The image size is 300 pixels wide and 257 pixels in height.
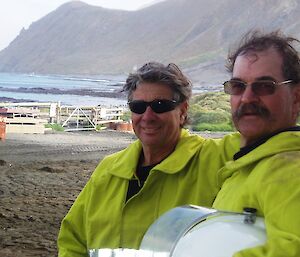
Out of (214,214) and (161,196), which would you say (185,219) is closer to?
(214,214)

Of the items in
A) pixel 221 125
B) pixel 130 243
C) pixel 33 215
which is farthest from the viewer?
pixel 221 125

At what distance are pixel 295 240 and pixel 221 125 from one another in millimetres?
26153

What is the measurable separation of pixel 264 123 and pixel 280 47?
24 cm

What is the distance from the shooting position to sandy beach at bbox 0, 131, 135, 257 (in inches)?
278

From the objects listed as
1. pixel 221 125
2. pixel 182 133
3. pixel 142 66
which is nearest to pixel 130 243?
pixel 182 133

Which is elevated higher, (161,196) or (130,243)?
(161,196)

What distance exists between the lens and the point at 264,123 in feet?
6.10

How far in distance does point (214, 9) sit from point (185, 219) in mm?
161317

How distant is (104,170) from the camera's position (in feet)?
8.42

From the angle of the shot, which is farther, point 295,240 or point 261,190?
point 261,190

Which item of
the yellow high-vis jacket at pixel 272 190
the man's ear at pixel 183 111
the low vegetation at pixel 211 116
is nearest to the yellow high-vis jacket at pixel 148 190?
the man's ear at pixel 183 111

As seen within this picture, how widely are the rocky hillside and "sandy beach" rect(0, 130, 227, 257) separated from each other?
102 meters

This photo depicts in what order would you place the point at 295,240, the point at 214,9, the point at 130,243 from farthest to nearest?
the point at 214,9, the point at 130,243, the point at 295,240

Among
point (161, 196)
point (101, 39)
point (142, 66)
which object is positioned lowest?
point (161, 196)
